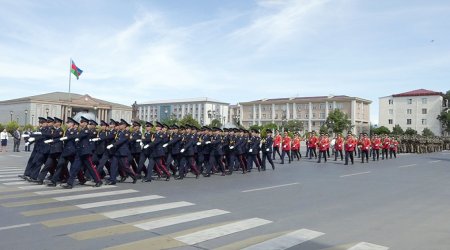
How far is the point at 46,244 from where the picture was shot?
5.59 m

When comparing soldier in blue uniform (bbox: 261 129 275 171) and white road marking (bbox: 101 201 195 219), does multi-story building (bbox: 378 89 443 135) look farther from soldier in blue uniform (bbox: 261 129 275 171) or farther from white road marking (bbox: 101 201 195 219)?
white road marking (bbox: 101 201 195 219)

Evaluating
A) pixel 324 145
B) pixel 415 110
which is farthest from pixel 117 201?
pixel 415 110

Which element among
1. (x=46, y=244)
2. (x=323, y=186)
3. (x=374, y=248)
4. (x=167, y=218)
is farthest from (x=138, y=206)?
(x=323, y=186)

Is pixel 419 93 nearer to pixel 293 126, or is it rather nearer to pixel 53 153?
pixel 293 126

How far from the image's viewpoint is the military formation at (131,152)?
36.0 feet

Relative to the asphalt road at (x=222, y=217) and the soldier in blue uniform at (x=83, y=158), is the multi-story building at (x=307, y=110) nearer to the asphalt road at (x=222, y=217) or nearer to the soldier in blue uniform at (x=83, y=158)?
the asphalt road at (x=222, y=217)

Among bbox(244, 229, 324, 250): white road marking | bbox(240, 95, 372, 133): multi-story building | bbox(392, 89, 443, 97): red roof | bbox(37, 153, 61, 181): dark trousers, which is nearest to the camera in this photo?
bbox(244, 229, 324, 250): white road marking

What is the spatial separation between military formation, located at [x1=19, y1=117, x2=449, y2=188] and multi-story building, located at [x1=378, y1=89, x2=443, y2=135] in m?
90.9

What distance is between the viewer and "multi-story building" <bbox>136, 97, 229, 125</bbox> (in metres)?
122

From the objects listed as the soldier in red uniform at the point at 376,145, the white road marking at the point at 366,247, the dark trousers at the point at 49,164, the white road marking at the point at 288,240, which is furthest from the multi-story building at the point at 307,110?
the white road marking at the point at 366,247

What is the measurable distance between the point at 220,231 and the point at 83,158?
5791 mm

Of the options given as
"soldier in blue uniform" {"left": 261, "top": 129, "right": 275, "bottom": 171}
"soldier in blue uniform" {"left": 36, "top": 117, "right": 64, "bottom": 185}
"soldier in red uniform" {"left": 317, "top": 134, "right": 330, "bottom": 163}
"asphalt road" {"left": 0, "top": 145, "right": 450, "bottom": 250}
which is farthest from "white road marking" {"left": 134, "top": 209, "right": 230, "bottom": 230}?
"soldier in red uniform" {"left": 317, "top": 134, "right": 330, "bottom": 163}

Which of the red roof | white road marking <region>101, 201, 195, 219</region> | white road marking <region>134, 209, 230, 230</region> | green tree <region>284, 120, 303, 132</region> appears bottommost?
white road marking <region>134, 209, 230, 230</region>

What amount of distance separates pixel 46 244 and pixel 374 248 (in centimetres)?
451
